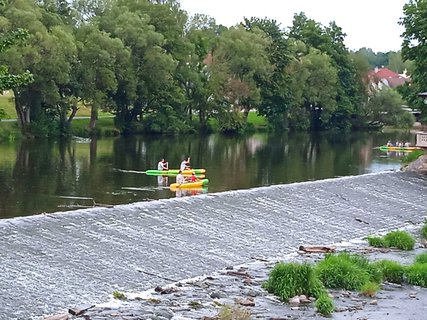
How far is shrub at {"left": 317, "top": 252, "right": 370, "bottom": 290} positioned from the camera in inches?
671

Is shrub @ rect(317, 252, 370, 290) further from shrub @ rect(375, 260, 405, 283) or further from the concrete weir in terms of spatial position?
the concrete weir

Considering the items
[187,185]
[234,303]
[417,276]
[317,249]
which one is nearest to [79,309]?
[234,303]

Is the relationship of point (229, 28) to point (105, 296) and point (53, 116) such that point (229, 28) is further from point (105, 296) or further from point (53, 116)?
point (105, 296)

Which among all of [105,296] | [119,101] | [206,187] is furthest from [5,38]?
[119,101]

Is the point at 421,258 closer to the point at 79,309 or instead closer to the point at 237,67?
the point at 79,309

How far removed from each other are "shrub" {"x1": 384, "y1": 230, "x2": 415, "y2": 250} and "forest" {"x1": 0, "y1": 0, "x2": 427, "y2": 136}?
29.0 meters

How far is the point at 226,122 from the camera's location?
80.2m

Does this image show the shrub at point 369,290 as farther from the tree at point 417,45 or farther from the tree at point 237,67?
the tree at point 237,67

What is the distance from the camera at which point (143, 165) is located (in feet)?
152

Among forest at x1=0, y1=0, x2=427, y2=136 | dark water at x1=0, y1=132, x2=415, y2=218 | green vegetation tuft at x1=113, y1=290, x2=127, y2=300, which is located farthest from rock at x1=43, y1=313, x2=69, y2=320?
forest at x1=0, y1=0, x2=427, y2=136

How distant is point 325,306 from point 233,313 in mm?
1899

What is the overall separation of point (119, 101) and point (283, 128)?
86.2 feet

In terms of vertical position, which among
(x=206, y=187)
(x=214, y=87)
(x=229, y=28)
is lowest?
(x=206, y=187)

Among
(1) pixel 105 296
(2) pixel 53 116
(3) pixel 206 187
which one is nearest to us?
(1) pixel 105 296
